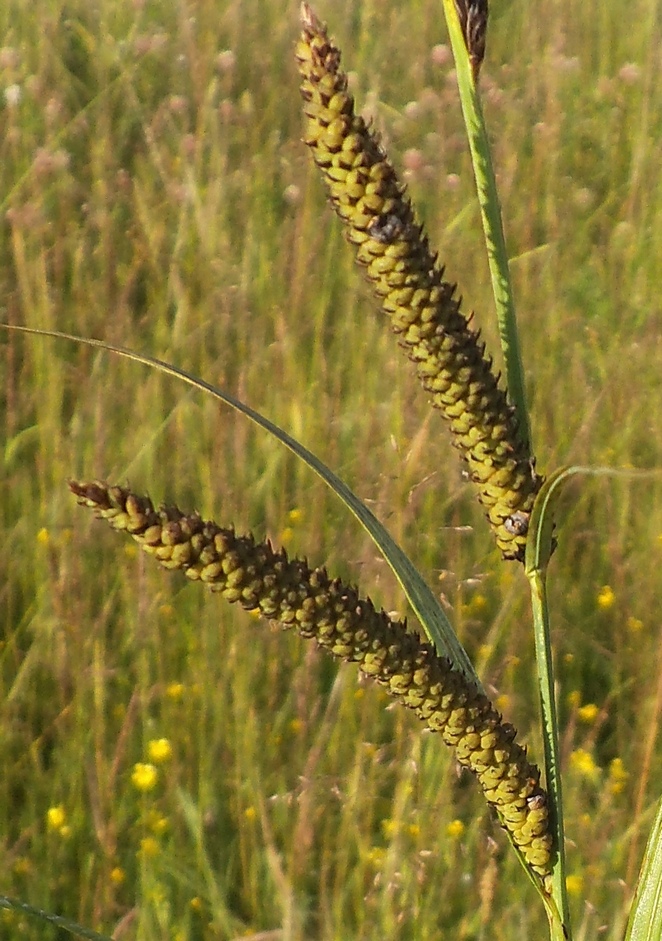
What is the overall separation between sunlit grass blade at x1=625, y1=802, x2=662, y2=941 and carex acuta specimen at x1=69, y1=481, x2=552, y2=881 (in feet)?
0.16

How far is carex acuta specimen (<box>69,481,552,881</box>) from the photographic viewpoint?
1.68 feet

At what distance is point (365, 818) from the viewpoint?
1.44 m

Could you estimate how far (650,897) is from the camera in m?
0.59

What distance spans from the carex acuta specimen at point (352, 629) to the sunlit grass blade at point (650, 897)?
0.05m

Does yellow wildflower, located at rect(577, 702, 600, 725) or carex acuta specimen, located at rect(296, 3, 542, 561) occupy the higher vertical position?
carex acuta specimen, located at rect(296, 3, 542, 561)

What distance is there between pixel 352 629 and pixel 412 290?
0.51 ft

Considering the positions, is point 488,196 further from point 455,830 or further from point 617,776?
point 617,776

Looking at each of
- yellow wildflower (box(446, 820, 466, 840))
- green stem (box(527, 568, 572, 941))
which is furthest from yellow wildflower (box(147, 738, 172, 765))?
green stem (box(527, 568, 572, 941))

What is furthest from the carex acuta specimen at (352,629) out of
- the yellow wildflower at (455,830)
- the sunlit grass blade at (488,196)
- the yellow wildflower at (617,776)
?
the yellow wildflower at (617,776)

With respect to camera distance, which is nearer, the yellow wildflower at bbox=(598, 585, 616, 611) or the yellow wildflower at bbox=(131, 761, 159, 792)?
the yellow wildflower at bbox=(131, 761, 159, 792)

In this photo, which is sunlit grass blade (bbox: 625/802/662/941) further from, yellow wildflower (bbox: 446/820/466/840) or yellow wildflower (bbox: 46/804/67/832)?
yellow wildflower (bbox: 46/804/67/832)

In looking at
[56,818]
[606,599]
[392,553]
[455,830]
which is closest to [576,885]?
[455,830]

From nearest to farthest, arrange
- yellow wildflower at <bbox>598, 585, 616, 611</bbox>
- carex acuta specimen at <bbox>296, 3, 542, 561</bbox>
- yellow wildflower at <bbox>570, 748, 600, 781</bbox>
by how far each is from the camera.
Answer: carex acuta specimen at <bbox>296, 3, 542, 561</bbox>, yellow wildflower at <bbox>570, 748, 600, 781</bbox>, yellow wildflower at <bbox>598, 585, 616, 611</bbox>

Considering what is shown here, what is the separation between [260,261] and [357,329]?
0.28m
